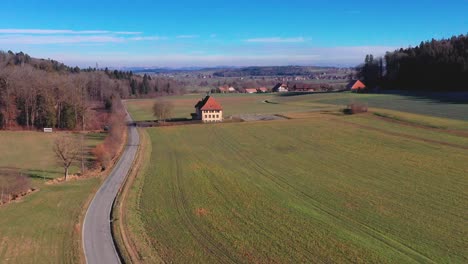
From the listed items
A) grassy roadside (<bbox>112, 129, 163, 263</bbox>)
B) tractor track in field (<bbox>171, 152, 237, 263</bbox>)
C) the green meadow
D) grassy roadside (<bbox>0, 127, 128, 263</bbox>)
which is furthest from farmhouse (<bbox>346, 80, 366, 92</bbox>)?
tractor track in field (<bbox>171, 152, 237, 263</bbox>)

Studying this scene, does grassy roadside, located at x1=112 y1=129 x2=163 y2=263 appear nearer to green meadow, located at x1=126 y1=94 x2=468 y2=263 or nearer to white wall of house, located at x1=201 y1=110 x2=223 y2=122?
green meadow, located at x1=126 y1=94 x2=468 y2=263

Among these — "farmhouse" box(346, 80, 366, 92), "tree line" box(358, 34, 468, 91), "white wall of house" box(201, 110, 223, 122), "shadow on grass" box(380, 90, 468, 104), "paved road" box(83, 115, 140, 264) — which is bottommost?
"paved road" box(83, 115, 140, 264)

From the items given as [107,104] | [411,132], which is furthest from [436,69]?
[107,104]

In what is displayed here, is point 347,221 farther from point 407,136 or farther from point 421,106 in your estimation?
point 421,106

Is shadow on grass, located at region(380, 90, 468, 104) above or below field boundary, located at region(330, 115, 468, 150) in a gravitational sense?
above

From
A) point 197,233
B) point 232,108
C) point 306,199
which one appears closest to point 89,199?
point 197,233

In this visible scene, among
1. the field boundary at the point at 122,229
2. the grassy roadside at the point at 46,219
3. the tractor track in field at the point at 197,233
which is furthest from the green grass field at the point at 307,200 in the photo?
the grassy roadside at the point at 46,219
